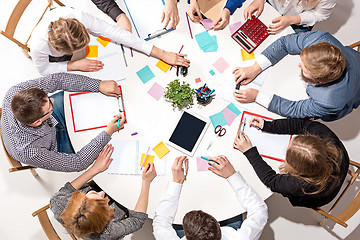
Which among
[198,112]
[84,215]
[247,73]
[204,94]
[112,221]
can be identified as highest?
[247,73]

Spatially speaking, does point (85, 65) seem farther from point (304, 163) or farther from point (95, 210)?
point (304, 163)

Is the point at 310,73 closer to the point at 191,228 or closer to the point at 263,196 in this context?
the point at 263,196

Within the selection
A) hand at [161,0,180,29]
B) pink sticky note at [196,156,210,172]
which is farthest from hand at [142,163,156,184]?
hand at [161,0,180,29]

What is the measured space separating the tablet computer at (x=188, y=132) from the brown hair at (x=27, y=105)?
726 mm

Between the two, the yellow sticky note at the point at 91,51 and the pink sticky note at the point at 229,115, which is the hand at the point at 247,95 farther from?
the yellow sticky note at the point at 91,51

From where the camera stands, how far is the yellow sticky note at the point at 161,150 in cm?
173

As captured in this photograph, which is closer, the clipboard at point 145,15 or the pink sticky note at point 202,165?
the pink sticky note at point 202,165

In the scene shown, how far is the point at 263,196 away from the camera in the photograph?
1.70m

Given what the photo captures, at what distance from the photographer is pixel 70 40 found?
164cm

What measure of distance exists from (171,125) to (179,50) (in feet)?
1.54

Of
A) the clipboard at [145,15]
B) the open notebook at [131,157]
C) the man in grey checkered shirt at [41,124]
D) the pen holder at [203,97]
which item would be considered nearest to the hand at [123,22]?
the clipboard at [145,15]

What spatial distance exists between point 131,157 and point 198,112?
1.54 ft

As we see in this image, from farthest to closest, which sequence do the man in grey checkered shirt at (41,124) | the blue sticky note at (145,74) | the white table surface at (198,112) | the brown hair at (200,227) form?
1. the blue sticky note at (145,74)
2. the white table surface at (198,112)
3. the man in grey checkered shirt at (41,124)
4. the brown hair at (200,227)

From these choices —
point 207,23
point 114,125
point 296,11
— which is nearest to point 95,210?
point 114,125
